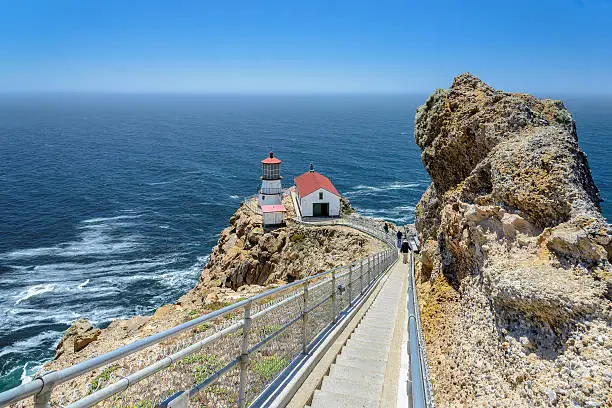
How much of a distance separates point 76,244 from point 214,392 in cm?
4308

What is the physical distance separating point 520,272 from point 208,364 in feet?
14.8

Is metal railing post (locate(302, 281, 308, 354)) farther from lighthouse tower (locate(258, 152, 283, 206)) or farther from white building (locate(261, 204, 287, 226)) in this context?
lighthouse tower (locate(258, 152, 283, 206))

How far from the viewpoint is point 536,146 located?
772 centimetres

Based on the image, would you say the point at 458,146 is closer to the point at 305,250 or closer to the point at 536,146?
the point at 536,146

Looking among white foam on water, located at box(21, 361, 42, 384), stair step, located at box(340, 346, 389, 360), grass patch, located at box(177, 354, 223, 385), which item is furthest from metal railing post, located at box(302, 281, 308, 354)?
white foam on water, located at box(21, 361, 42, 384)

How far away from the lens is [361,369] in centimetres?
683

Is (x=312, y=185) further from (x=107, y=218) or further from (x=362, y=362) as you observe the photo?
(x=362, y=362)

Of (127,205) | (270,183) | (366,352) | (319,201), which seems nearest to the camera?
(366,352)

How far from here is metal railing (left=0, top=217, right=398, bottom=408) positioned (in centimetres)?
294

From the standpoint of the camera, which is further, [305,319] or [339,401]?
[305,319]

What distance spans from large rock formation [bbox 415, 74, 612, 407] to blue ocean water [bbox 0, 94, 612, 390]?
75.2 ft

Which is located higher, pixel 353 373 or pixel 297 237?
pixel 353 373

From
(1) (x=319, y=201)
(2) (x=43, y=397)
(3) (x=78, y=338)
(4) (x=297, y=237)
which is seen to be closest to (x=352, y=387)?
(2) (x=43, y=397)

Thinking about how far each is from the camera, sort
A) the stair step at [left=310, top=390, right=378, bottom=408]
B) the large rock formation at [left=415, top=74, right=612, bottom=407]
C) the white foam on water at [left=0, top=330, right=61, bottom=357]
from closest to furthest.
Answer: the large rock formation at [left=415, top=74, right=612, bottom=407], the stair step at [left=310, top=390, right=378, bottom=408], the white foam on water at [left=0, top=330, right=61, bottom=357]
